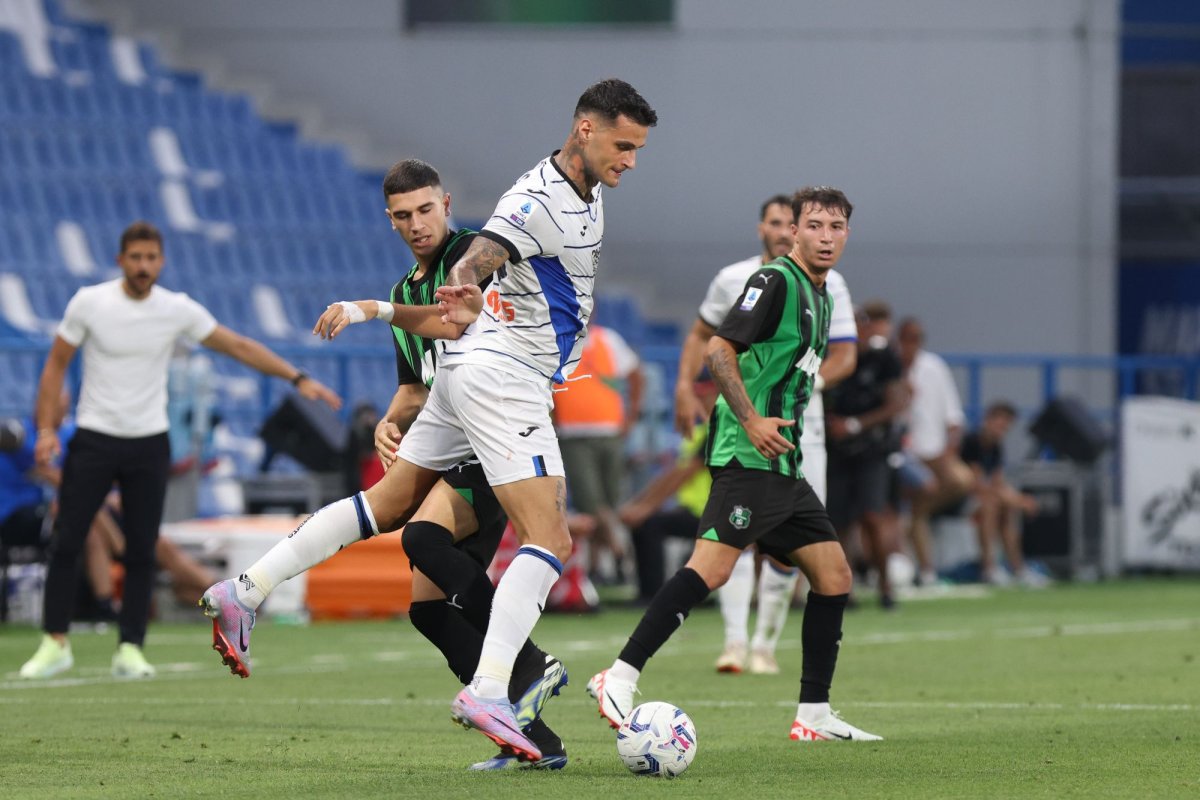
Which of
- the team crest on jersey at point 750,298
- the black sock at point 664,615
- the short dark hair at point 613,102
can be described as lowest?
the black sock at point 664,615

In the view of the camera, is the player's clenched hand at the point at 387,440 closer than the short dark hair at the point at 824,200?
Yes

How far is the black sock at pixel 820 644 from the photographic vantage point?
7.38 meters

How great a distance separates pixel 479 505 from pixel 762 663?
4.14 metres

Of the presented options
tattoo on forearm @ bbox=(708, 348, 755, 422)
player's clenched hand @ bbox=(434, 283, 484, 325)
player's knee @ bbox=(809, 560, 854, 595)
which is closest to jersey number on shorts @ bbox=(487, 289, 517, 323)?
player's clenched hand @ bbox=(434, 283, 484, 325)

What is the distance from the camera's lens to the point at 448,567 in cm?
652

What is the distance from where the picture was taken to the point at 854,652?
11.7m

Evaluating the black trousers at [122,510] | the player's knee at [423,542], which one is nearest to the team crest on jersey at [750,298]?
the player's knee at [423,542]

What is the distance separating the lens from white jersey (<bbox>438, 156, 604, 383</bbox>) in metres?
6.40

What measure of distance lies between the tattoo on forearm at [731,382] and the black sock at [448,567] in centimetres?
120

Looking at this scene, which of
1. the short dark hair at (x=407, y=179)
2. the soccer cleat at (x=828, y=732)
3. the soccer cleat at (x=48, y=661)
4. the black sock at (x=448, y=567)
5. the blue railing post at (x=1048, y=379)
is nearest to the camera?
the black sock at (x=448, y=567)

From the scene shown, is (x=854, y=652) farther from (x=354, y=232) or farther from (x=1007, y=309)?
(x=1007, y=309)

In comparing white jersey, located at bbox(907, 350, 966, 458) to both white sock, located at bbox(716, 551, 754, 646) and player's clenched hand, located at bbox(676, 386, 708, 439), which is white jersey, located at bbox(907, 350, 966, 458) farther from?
player's clenched hand, located at bbox(676, 386, 708, 439)

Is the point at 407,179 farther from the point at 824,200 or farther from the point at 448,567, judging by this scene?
the point at 824,200

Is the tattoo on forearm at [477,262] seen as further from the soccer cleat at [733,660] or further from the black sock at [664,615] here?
the soccer cleat at [733,660]
